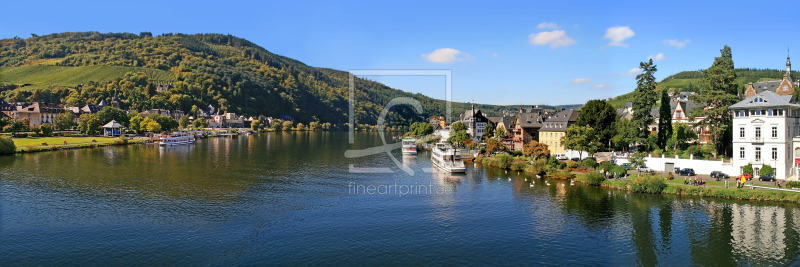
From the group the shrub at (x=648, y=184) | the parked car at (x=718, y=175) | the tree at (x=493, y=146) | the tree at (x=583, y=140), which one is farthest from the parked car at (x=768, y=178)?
the tree at (x=493, y=146)

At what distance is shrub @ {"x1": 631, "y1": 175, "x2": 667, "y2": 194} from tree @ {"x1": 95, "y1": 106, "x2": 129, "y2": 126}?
146826 mm

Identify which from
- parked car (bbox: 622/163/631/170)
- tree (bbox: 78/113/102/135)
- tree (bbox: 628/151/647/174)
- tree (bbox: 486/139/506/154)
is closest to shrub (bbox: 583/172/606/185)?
tree (bbox: 628/151/647/174)

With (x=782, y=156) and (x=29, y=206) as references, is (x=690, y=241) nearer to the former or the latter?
(x=782, y=156)

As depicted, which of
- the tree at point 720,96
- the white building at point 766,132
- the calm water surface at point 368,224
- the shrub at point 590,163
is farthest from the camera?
the shrub at point 590,163

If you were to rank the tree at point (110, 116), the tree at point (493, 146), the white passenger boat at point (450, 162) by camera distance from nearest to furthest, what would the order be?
the white passenger boat at point (450, 162) → the tree at point (493, 146) → the tree at point (110, 116)

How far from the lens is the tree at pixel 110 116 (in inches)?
5251

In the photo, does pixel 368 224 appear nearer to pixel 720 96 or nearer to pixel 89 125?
pixel 720 96

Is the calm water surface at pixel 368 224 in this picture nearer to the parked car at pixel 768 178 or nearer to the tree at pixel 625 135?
the parked car at pixel 768 178

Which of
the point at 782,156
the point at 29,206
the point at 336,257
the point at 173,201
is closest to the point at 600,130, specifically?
the point at 782,156

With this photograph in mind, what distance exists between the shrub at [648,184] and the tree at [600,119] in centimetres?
1749

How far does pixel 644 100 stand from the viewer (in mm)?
66875

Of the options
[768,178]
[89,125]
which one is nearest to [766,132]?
[768,178]

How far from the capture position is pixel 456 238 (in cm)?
3100

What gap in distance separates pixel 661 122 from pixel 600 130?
995cm
